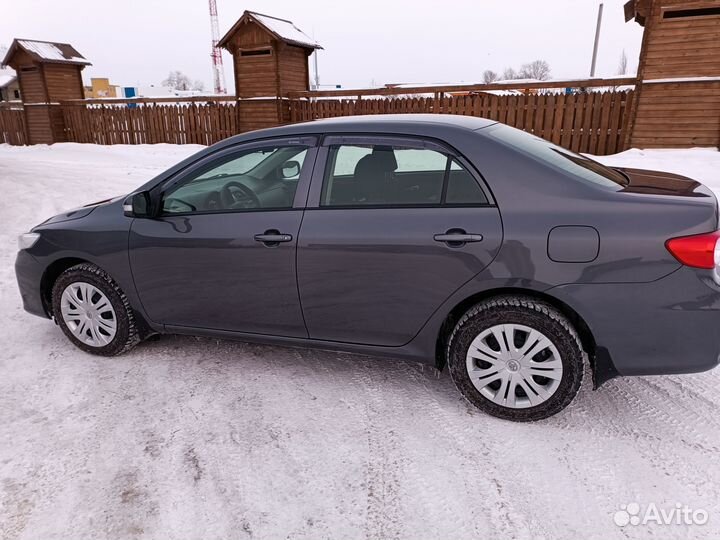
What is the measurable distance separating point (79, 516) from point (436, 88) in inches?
493

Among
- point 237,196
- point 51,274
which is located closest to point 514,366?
point 237,196

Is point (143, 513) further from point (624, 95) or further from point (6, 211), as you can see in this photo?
point (624, 95)

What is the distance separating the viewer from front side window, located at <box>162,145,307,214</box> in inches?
122

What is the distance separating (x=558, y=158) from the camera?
290 centimetres

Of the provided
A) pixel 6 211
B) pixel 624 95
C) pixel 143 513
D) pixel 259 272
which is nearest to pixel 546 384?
pixel 259 272

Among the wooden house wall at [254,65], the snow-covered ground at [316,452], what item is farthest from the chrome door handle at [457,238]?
the wooden house wall at [254,65]

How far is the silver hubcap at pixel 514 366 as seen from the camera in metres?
2.64

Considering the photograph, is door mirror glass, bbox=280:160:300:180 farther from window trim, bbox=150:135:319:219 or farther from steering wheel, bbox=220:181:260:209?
steering wheel, bbox=220:181:260:209

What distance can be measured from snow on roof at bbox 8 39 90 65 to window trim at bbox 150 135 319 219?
19801mm

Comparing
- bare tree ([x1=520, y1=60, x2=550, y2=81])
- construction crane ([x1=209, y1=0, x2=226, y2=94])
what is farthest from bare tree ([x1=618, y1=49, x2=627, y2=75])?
construction crane ([x1=209, y1=0, x2=226, y2=94])

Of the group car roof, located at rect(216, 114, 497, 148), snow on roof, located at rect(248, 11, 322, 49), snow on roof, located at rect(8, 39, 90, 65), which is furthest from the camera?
snow on roof, located at rect(8, 39, 90, 65)

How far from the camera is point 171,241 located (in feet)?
10.7

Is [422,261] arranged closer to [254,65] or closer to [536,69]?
[254,65]

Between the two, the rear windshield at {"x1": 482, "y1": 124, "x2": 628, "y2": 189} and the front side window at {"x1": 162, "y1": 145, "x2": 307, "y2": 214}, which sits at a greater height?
the rear windshield at {"x1": 482, "y1": 124, "x2": 628, "y2": 189}
